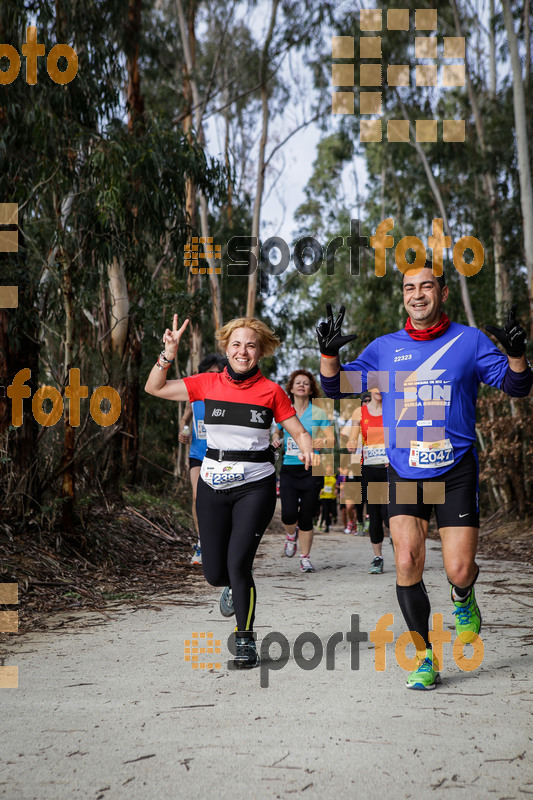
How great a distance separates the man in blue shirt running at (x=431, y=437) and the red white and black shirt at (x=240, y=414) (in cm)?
→ 62

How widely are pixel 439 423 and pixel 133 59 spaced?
12940 millimetres

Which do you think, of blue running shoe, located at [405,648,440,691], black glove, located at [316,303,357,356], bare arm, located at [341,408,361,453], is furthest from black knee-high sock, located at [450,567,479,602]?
bare arm, located at [341,408,361,453]

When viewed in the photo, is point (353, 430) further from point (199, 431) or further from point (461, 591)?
point (461, 591)

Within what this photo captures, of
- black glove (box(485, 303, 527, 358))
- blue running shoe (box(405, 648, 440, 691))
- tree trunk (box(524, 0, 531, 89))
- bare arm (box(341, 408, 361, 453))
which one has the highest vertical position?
tree trunk (box(524, 0, 531, 89))

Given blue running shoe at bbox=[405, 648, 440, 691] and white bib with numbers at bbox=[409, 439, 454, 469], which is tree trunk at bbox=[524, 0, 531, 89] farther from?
blue running shoe at bbox=[405, 648, 440, 691]

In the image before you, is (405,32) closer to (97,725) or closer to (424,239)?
(424,239)

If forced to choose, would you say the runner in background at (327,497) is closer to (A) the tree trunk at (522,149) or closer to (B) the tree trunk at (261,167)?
(A) the tree trunk at (522,149)

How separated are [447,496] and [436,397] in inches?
19.4

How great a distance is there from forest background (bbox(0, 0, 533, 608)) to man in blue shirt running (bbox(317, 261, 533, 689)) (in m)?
3.67

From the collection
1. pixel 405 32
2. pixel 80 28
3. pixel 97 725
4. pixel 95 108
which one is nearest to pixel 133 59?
pixel 80 28

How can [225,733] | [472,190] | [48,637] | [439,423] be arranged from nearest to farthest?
1. [225,733]
2. [439,423]
3. [48,637]
4. [472,190]

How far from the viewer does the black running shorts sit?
13.3ft

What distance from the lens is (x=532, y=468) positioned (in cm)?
1348

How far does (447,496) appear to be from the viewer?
409cm
